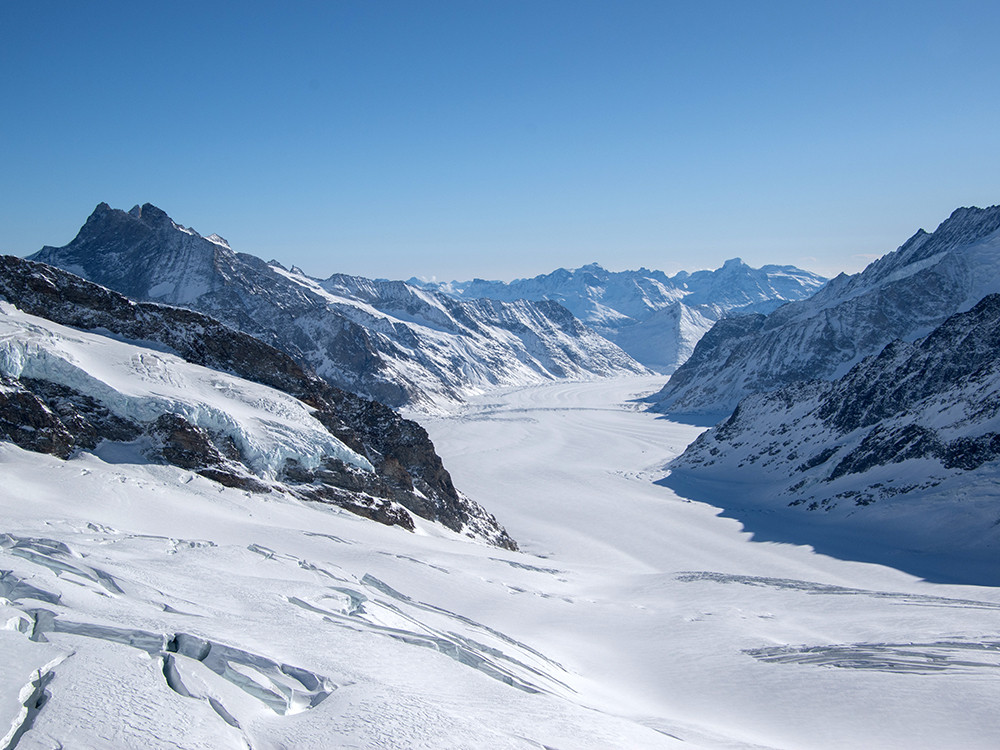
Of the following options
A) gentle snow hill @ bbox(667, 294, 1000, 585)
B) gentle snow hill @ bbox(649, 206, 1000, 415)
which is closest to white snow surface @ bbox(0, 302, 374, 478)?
gentle snow hill @ bbox(667, 294, 1000, 585)

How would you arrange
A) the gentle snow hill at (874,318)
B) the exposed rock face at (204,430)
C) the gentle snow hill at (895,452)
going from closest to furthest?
the exposed rock face at (204,430)
the gentle snow hill at (895,452)
the gentle snow hill at (874,318)

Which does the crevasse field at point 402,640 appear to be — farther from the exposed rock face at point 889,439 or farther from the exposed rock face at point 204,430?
the exposed rock face at point 889,439

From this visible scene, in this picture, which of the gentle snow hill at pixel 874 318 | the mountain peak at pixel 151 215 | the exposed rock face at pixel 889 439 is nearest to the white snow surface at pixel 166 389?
the exposed rock face at pixel 889 439

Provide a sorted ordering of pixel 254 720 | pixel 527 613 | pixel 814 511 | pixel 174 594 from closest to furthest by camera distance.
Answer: pixel 254 720 < pixel 174 594 < pixel 527 613 < pixel 814 511

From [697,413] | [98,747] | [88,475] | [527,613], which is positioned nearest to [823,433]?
[527,613]

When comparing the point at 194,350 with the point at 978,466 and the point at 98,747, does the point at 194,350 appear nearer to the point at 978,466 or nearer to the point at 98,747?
the point at 98,747

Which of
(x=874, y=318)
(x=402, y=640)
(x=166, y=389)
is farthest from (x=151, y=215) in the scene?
(x=402, y=640)
